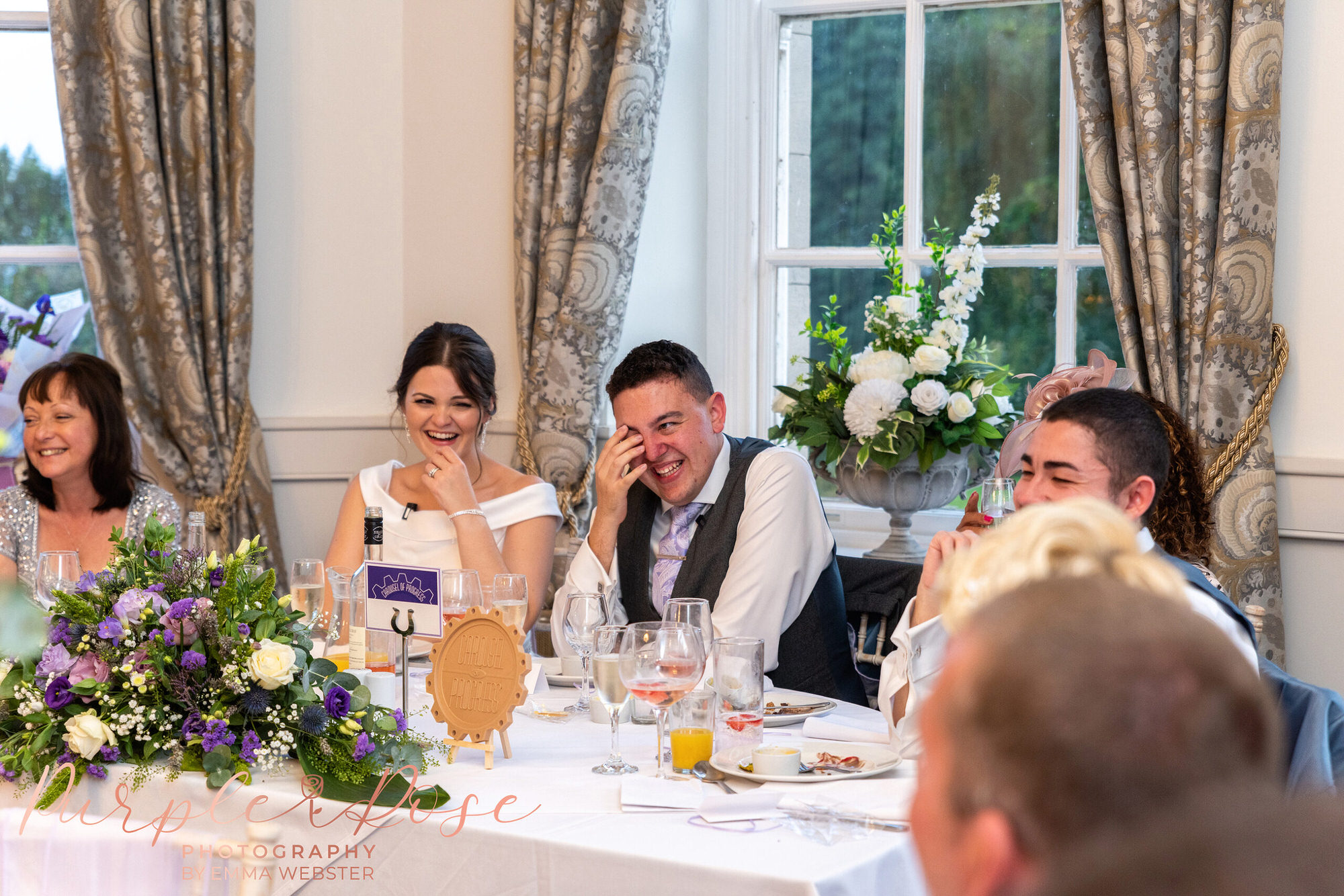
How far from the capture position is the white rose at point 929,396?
9.64ft

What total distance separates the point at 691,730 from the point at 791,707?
1.10 ft

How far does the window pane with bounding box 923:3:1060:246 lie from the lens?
3240mm

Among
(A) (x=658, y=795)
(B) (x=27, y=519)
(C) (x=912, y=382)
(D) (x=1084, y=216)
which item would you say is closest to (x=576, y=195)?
(C) (x=912, y=382)

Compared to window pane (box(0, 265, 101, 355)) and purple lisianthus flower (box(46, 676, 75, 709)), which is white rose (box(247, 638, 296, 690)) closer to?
purple lisianthus flower (box(46, 676, 75, 709))

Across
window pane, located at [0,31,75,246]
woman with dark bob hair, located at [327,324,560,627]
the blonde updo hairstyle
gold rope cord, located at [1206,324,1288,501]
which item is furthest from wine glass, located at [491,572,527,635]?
window pane, located at [0,31,75,246]

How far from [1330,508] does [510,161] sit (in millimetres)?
2285

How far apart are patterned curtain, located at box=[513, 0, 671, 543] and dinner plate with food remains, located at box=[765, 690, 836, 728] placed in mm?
1474

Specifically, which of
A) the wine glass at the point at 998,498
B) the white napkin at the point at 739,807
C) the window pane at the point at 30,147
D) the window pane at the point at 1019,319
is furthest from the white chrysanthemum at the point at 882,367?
the window pane at the point at 30,147

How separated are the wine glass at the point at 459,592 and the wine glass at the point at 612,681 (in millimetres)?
271

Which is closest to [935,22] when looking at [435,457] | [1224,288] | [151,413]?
[1224,288]

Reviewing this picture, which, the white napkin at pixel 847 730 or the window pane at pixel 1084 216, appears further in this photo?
the window pane at pixel 1084 216

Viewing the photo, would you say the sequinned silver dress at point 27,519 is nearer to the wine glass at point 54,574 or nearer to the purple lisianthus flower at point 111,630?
the wine glass at point 54,574

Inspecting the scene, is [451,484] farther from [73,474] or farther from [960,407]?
[960,407]

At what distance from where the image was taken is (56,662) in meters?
1.64
